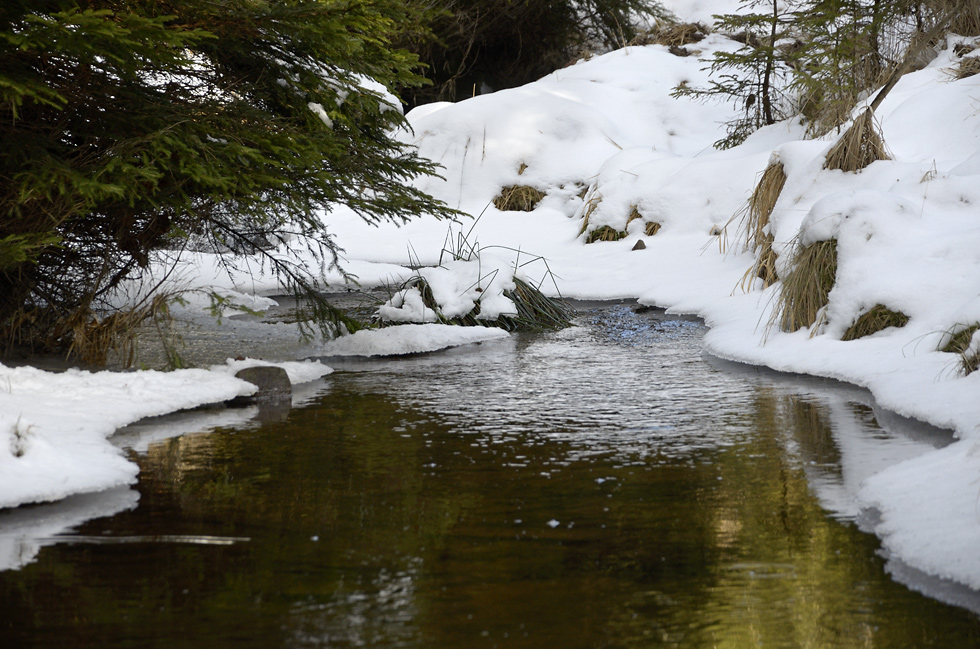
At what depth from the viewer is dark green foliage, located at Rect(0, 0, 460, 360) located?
13.6ft

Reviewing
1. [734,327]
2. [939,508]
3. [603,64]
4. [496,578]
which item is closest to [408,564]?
[496,578]

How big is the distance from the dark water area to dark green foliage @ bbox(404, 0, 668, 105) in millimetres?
14337

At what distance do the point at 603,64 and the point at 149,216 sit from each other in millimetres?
12788

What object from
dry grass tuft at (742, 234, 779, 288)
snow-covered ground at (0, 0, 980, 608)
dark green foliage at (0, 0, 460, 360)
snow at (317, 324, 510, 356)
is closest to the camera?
snow-covered ground at (0, 0, 980, 608)

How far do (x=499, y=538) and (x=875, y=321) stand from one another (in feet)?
12.6

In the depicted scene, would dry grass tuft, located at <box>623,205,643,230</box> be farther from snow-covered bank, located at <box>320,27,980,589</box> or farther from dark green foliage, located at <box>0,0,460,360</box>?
dark green foliage, located at <box>0,0,460,360</box>

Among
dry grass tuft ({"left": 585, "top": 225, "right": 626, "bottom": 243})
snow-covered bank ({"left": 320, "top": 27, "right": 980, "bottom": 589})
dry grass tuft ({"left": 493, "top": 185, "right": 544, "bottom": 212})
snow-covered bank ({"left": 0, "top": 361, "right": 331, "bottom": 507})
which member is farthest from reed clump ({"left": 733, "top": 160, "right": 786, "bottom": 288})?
dry grass tuft ({"left": 493, "top": 185, "right": 544, "bottom": 212})

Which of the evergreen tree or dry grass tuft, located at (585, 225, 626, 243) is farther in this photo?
the evergreen tree

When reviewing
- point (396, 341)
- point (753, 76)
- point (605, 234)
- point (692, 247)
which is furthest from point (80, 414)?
point (753, 76)

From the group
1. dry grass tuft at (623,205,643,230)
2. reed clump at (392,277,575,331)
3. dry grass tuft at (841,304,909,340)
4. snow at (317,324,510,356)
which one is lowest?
dry grass tuft at (841,304,909,340)

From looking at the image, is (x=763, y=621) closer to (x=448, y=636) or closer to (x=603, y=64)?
(x=448, y=636)

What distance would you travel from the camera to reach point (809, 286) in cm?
626

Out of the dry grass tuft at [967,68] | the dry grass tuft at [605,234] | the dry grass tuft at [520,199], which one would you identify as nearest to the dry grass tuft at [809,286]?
the dry grass tuft at [967,68]

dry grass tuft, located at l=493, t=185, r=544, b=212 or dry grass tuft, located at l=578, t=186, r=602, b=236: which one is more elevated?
dry grass tuft, located at l=493, t=185, r=544, b=212
